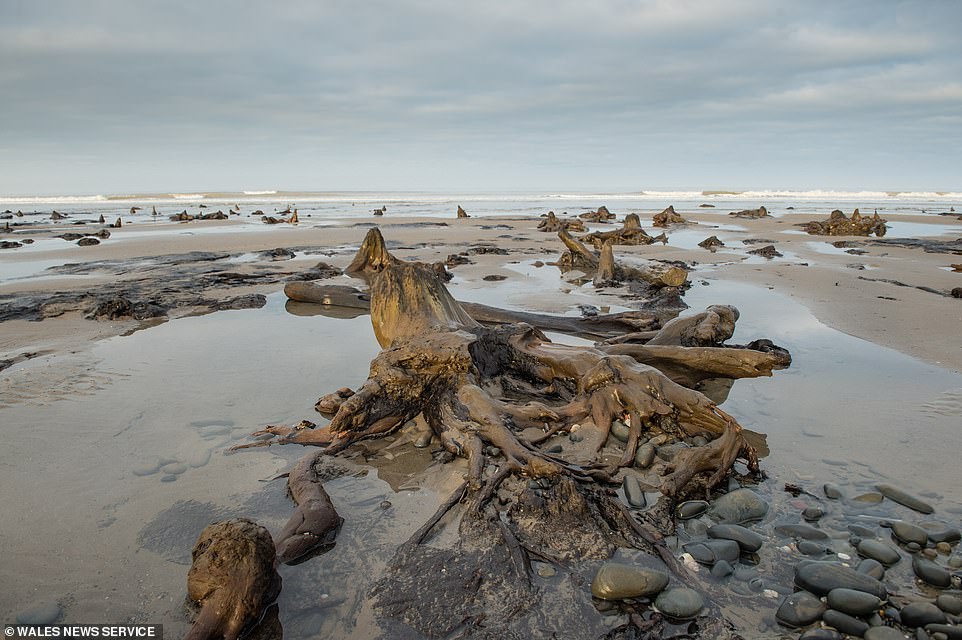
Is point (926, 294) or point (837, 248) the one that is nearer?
point (926, 294)

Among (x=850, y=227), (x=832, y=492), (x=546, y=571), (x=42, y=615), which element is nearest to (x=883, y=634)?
(x=832, y=492)

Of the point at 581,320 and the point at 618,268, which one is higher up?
the point at 618,268

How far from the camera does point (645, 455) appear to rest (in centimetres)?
349

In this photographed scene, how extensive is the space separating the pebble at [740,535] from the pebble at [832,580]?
23 centimetres

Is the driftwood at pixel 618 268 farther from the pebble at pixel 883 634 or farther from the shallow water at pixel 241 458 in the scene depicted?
the pebble at pixel 883 634

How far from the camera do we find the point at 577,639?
215 cm

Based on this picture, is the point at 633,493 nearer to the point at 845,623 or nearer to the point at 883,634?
the point at 845,623

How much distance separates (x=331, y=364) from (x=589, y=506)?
3450 millimetres

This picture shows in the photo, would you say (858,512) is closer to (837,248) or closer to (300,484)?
(300,484)

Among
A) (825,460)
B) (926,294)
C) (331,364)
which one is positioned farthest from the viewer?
(926,294)

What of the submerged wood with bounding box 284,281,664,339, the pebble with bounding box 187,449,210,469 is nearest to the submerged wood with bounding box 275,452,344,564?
the pebble with bounding box 187,449,210,469

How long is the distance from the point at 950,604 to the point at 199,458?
3.83m

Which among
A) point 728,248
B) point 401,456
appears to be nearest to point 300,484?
point 401,456

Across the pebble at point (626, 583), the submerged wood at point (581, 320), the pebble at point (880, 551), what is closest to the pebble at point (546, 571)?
the pebble at point (626, 583)
